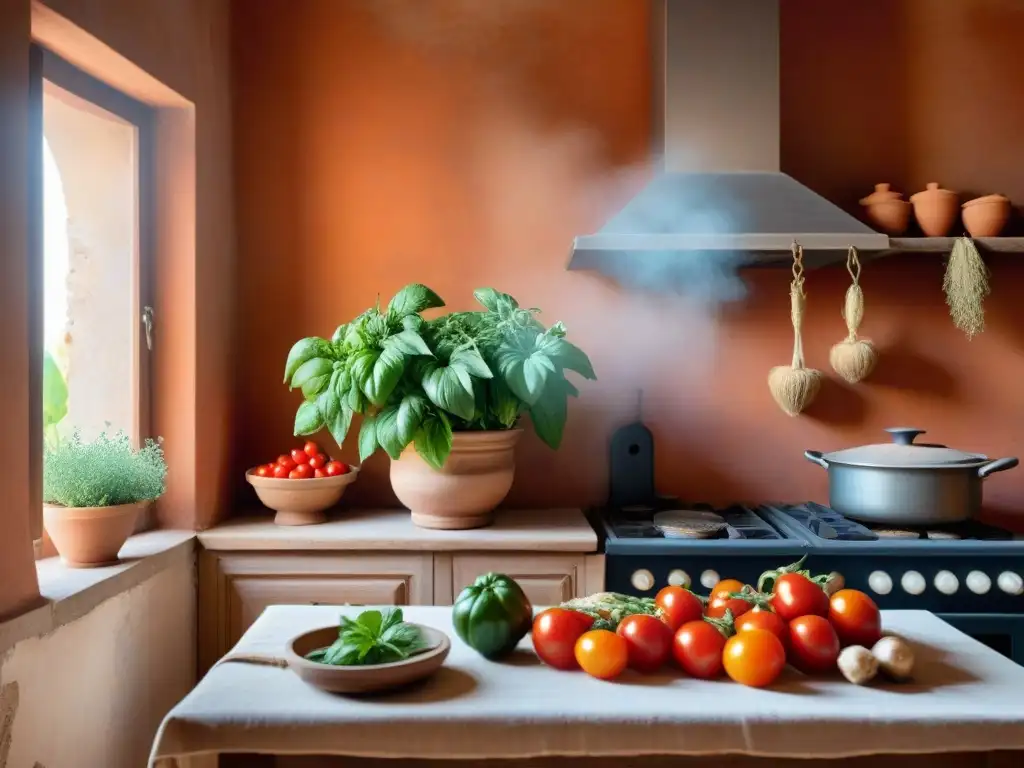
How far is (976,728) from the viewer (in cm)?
109

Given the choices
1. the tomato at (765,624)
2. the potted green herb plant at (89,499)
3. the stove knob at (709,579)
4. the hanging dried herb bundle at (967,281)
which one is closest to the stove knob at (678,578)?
the stove knob at (709,579)

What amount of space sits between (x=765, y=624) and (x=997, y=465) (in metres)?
1.27

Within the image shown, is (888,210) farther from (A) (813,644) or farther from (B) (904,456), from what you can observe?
(A) (813,644)

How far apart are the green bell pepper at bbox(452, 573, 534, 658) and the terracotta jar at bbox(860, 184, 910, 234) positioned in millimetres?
1798

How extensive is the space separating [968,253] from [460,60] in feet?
5.45

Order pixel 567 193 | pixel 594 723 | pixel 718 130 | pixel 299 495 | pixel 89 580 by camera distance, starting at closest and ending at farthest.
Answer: pixel 594 723, pixel 89 580, pixel 299 495, pixel 718 130, pixel 567 193

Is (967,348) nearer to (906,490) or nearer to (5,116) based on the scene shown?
(906,490)

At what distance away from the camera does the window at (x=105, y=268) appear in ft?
7.09

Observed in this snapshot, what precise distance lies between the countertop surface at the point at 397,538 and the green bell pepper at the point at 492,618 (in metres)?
0.84

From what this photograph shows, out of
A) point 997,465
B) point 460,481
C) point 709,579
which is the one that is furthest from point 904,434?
point 460,481

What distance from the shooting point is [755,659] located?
Result: 3.84 feet

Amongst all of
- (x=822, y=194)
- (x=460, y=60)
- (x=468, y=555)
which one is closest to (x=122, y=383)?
(x=468, y=555)

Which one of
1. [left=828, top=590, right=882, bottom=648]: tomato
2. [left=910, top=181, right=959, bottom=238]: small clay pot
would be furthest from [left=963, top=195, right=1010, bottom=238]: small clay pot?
[left=828, top=590, right=882, bottom=648]: tomato

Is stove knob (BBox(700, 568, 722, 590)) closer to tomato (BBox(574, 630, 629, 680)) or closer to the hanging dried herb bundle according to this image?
tomato (BBox(574, 630, 629, 680))
